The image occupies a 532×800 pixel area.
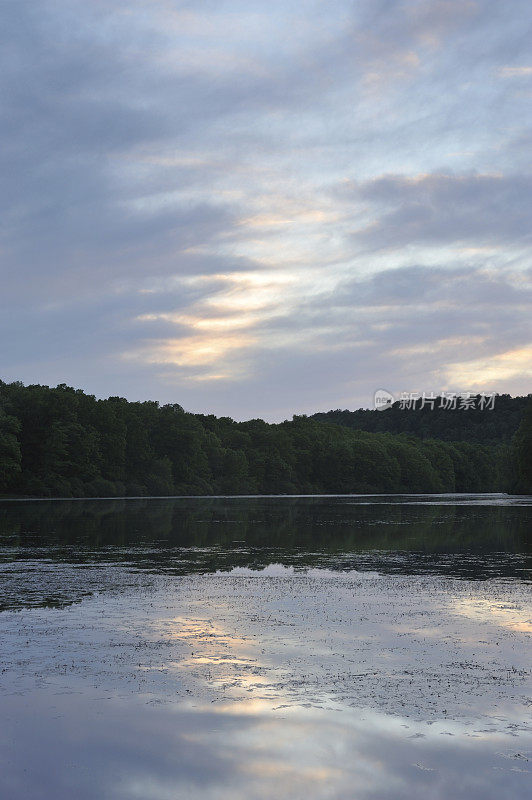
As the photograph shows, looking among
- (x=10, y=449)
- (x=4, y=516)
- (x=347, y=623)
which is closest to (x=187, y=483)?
(x=10, y=449)

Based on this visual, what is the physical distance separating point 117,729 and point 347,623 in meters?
9.71

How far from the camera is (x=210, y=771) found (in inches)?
420

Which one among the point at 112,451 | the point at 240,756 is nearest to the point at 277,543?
the point at 240,756

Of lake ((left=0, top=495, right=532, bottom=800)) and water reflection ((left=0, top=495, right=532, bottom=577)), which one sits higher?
lake ((left=0, top=495, right=532, bottom=800))

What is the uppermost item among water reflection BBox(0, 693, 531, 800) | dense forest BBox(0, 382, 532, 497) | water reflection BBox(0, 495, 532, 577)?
dense forest BBox(0, 382, 532, 497)

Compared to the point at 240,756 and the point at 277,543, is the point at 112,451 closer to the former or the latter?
the point at 277,543

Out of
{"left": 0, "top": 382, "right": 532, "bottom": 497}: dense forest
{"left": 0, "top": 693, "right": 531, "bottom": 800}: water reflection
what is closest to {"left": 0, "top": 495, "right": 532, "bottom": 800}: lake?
{"left": 0, "top": 693, "right": 531, "bottom": 800}: water reflection

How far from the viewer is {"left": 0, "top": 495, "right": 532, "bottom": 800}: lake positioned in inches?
414

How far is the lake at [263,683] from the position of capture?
10523 mm

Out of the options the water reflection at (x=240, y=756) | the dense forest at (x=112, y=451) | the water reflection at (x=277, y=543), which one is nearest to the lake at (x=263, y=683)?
the water reflection at (x=240, y=756)

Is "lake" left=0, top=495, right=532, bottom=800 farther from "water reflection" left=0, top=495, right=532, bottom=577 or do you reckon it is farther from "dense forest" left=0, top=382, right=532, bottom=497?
"dense forest" left=0, top=382, right=532, bottom=497

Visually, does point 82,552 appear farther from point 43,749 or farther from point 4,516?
point 4,516

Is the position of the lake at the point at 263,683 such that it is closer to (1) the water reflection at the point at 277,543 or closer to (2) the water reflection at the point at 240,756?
(2) the water reflection at the point at 240,756

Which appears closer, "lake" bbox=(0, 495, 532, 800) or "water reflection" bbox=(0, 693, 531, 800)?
"water reflection" bbox=(0, 693, 531, 800)
